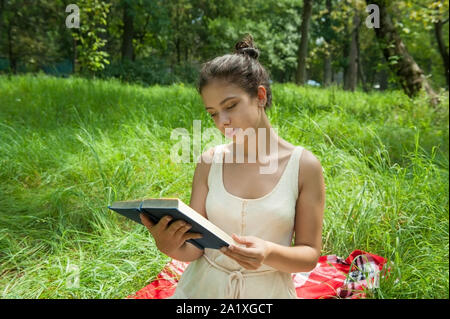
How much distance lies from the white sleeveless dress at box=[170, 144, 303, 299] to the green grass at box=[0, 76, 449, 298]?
710 mm

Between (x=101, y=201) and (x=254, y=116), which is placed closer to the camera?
(x=254, y=116)

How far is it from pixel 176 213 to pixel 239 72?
0.62 meters

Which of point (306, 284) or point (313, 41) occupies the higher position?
point (313, 41)

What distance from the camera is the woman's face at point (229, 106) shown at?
4.94ft

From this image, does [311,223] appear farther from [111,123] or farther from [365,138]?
[111,123]

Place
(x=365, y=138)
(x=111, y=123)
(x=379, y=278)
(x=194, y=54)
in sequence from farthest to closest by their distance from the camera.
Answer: (x=194, y=54), (x=111, y=123), (x=365, y=138), (x=379, y=278)

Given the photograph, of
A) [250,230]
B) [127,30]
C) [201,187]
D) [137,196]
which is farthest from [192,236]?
[127,30]

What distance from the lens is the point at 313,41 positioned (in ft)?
87.9

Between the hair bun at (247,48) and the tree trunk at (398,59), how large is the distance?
4.92 metres

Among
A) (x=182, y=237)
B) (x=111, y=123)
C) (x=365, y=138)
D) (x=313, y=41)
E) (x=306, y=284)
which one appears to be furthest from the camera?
(x=313, y=41)

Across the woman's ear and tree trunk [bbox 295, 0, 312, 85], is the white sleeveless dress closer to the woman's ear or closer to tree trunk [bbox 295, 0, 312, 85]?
the woman's ear

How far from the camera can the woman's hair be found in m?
1.53
